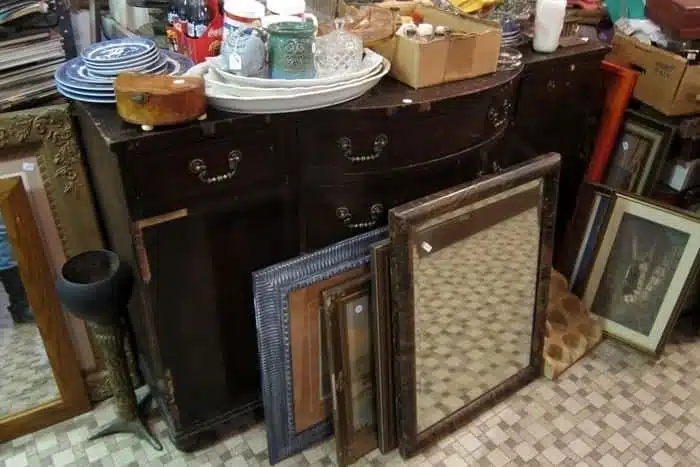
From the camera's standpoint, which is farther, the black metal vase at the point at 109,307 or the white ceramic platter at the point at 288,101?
the black metal vase at the point at 109,307

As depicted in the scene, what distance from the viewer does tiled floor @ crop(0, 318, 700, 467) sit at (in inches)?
65.4

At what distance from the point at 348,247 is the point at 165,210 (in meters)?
0.44

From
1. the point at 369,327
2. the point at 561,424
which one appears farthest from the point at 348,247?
the point at 561,424

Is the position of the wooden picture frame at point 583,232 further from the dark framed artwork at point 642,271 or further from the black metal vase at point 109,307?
the black metal vase at point 109,307

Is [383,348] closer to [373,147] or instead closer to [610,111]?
[373,147]

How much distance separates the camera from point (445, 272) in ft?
5.36

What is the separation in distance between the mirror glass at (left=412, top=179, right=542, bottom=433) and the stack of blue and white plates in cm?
68

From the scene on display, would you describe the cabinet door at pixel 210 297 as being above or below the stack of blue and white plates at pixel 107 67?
below

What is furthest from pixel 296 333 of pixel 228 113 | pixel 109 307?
pixel 228 113

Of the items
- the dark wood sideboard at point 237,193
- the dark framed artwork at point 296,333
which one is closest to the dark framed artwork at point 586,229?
the dark wood sideboard at point 237,193

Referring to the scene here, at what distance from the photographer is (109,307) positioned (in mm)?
1439

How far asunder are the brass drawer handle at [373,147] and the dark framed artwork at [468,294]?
0.44 ft

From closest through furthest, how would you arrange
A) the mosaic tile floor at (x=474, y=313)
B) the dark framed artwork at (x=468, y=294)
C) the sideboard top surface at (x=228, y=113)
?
the sideboard top surface at (x=228, y=113), the dark framed artwork at (x=468, y=294), the mosaic tile floor at (x=474, y=313)

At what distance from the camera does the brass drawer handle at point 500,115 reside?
161 cm
